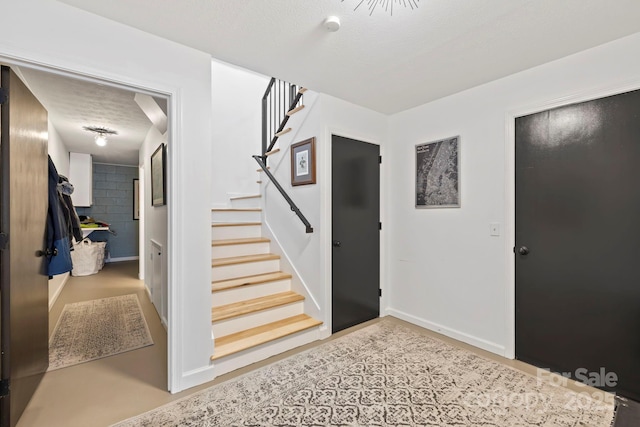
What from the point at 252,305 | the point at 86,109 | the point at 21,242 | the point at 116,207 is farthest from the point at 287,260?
the point at 116,207

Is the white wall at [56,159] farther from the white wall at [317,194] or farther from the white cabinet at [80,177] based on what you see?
the white wall at [317,194]

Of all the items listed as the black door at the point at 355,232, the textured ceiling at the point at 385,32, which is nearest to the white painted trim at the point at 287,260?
the black door at the point at 355,232

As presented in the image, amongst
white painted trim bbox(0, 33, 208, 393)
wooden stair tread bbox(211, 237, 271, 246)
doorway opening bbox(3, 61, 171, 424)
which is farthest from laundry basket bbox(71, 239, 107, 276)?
white painted trim bbox(0, 33, 208, 393)

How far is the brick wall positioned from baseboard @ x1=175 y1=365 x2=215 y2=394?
20.2 feet

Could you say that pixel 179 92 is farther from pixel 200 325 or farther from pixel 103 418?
pixel 103 418

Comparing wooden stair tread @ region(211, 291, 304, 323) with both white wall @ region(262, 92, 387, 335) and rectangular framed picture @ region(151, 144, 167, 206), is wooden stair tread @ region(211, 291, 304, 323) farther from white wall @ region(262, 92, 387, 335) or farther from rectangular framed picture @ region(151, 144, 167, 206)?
rectangular framed picture @ region(151, 144, 167, 206)

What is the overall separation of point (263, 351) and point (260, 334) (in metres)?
0.14

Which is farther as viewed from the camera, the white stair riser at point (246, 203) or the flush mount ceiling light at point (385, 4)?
the white stair riser at point (246, 203)

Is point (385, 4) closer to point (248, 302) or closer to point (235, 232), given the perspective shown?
point (248, 302)

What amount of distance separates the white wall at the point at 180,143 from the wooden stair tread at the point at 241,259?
27.2 inches

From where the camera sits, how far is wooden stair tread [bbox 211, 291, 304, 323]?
2.42 m

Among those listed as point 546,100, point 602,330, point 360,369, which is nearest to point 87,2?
point 360,369

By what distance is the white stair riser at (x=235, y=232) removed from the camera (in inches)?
129

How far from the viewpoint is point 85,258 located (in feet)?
17.8
